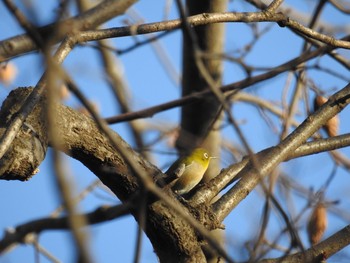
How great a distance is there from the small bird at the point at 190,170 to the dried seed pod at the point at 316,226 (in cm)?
73

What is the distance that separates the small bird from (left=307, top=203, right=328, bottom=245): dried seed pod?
2.39ft

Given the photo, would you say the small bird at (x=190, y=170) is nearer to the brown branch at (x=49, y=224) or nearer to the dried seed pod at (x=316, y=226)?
the dried seed pod at (x=316, y=226)

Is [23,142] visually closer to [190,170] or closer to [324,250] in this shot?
[324,250]

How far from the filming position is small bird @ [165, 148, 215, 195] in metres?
3.74

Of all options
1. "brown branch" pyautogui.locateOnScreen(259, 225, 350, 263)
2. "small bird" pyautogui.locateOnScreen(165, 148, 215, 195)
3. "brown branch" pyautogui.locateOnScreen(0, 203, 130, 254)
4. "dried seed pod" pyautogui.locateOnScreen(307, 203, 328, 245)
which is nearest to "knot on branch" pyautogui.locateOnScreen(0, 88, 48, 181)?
"brown branch" pyautogui.locateOnScreen(0, 203, 130, 254)

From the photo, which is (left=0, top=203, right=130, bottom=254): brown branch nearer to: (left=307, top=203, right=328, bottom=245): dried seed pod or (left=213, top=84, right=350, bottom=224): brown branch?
(left=213, top=84, right=350, bottom=224): brown branch

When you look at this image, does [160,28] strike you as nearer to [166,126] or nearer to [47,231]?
[47,231]

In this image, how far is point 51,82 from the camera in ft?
3.72

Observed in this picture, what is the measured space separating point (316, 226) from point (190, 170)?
0.82 m

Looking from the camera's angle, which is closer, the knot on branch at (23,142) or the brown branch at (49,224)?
the brown branch at (49,224)

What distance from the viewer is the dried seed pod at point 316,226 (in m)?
3.56

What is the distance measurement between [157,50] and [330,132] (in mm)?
3355

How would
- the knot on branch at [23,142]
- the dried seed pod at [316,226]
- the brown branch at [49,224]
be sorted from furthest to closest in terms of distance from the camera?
the dried seed pod at [316,226], the knot on branch at [23,142], the brown branch at [49,224]

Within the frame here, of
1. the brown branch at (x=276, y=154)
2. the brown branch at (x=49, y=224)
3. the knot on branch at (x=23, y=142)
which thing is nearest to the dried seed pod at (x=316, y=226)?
the brown branch at (x=276, y=154)
